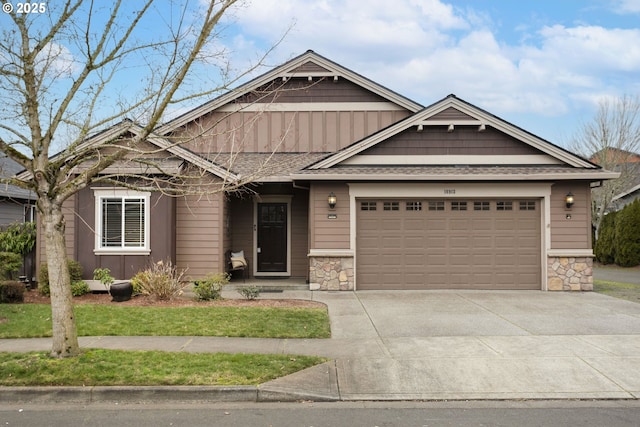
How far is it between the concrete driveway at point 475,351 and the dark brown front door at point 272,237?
15.5 ft

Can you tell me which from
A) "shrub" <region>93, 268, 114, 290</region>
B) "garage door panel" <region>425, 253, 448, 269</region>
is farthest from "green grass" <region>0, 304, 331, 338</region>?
"garage door panel" <region>425, 253, 448, 269</region>

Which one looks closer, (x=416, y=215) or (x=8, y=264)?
(x=8, y=264)

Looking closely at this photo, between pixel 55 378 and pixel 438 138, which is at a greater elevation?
pixel 438 138

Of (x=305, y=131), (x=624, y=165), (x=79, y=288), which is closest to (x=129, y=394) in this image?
(x=79, y=288)

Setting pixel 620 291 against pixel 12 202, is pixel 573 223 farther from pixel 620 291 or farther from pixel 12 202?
pixel 12 202

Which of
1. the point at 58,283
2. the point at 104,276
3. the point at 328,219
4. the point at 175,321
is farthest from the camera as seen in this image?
the point at 328,219

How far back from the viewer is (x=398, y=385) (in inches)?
244

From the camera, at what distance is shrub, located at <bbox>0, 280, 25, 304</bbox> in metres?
10.9

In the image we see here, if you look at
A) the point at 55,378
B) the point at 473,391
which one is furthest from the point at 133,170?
the point at 473,391

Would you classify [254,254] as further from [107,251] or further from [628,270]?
[628,270]

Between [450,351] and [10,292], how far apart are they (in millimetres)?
9396

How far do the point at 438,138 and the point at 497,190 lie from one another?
6.93ft

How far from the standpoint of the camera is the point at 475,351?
294 inches

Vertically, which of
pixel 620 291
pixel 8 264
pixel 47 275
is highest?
pixel 8 264
